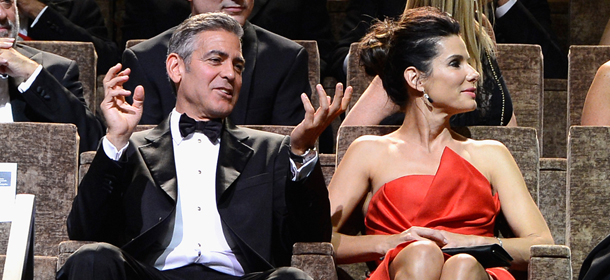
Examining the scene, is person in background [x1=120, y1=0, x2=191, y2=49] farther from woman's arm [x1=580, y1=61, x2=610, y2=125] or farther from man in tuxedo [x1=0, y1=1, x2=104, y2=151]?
woman's arm [x1=580, y1=61, x2=610, y2=125]

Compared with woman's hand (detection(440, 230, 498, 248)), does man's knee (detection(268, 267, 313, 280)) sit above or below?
above

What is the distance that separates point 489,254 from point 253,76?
1067 millimetres

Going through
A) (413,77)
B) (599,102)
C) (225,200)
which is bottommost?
(225,200)

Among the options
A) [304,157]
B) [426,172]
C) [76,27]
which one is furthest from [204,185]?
[76,27]

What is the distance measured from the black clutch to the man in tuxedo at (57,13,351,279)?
298 mm

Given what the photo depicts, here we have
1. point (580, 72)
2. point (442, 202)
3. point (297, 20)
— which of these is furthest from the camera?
point (297, 20)

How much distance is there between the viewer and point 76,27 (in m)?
3.29

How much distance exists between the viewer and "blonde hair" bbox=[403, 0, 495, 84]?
Result: 2.36 meters

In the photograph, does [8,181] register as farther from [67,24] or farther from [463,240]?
[67,24]

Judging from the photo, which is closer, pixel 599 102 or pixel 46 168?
pixel 46 168

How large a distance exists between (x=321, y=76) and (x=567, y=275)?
1.52 metres

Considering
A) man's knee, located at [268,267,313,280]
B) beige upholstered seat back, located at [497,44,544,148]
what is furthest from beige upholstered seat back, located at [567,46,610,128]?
man's knee, located at [268,267,313,280]

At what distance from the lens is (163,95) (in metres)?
2.58

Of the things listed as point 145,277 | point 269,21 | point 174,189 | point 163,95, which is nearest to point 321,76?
point 269,21
